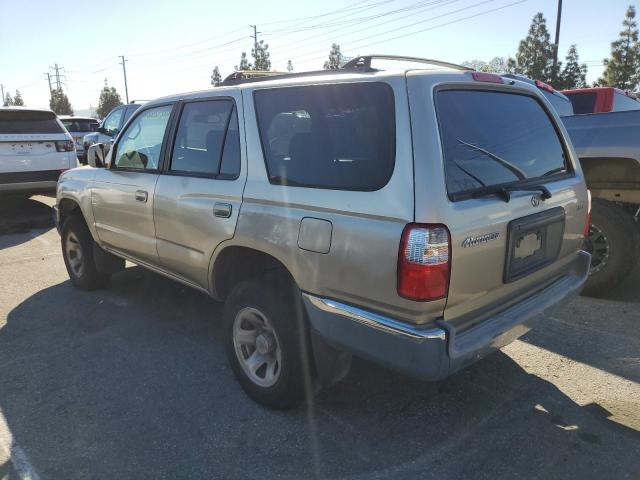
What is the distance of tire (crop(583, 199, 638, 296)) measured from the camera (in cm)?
438

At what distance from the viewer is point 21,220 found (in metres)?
8.68

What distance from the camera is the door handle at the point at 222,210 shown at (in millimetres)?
2924

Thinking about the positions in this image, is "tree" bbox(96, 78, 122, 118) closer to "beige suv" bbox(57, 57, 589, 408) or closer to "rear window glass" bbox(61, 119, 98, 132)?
"rear window glass" bbox(61, 119, 98, 132)

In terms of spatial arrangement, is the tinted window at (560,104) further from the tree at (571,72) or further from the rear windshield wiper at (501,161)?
the tree at (571,72)

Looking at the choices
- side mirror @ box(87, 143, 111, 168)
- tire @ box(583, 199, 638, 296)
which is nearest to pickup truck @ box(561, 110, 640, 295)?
tire @ box(583, 199, 638, 296)

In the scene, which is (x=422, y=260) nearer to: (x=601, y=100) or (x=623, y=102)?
(x=601, y=100)

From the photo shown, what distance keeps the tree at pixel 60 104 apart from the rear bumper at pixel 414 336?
7780cm

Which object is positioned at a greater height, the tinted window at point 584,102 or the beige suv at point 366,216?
the tinted window at point 584,102

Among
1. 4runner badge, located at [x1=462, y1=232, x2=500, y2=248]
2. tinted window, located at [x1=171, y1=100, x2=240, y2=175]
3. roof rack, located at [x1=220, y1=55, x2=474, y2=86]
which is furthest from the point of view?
tinted window, located at [x1=171, y1=100, x2=240, y2=175]

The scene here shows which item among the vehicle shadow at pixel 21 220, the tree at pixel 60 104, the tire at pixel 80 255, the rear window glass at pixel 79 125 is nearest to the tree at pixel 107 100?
the tree at pixel 60 104

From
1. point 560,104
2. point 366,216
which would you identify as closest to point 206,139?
point 366,216

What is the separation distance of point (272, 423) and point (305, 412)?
0.68ft

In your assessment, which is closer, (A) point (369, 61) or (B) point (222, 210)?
(A) point (369, 61)

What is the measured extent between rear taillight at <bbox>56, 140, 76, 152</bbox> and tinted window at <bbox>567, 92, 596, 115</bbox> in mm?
8385
